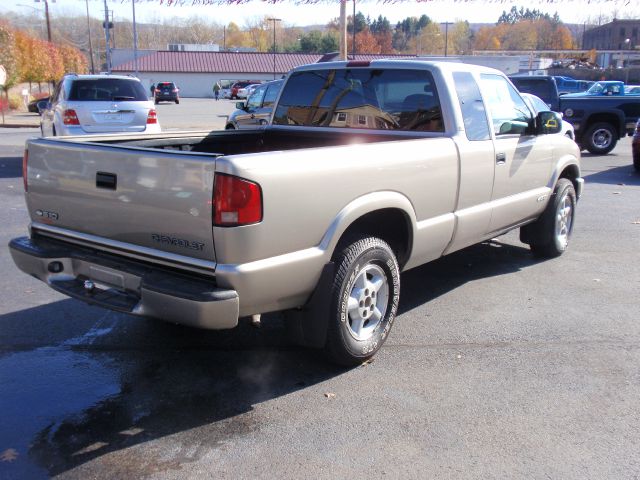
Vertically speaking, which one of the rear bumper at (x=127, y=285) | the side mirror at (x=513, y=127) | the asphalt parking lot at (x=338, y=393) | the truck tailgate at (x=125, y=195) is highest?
the side mirror at (x=513, y=127)

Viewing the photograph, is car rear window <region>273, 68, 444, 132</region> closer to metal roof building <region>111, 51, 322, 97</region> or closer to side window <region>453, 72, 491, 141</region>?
side window <region>453, 72, 491, 141</region>

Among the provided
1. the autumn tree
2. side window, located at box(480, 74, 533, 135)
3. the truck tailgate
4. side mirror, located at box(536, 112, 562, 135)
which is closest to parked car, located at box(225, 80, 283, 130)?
side window, located at box(480, 74, 533, 135)

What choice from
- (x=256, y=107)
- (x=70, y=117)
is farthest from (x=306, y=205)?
(x=256, y=107)

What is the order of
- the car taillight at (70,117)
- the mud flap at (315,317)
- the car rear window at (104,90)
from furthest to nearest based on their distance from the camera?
the car rear window at (104,90), the car taillight at (70,117), the mud flap at (315,317)

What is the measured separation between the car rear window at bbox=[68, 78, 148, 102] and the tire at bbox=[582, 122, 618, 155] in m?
11.2

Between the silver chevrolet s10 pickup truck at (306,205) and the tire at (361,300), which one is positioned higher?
the silver chevrolet s10 pickup truck at (306,205)

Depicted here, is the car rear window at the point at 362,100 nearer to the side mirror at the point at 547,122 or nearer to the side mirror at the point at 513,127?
the side mirror at the point at 513,127

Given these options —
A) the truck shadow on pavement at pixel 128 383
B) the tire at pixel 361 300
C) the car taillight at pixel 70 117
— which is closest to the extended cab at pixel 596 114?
the car taillight at pixel 70 117

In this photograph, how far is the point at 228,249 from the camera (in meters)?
3.41

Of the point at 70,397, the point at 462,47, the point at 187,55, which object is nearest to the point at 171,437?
the point at 70,397

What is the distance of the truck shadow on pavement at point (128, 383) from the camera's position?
3365mm

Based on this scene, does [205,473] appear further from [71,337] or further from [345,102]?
[345,102]

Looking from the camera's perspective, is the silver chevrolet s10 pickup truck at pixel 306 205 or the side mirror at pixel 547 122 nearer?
the silver chevrolet s10 pickup truck at pixel 306 205

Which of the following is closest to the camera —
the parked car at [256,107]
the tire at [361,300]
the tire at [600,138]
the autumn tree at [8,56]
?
the tire at [361,300]
